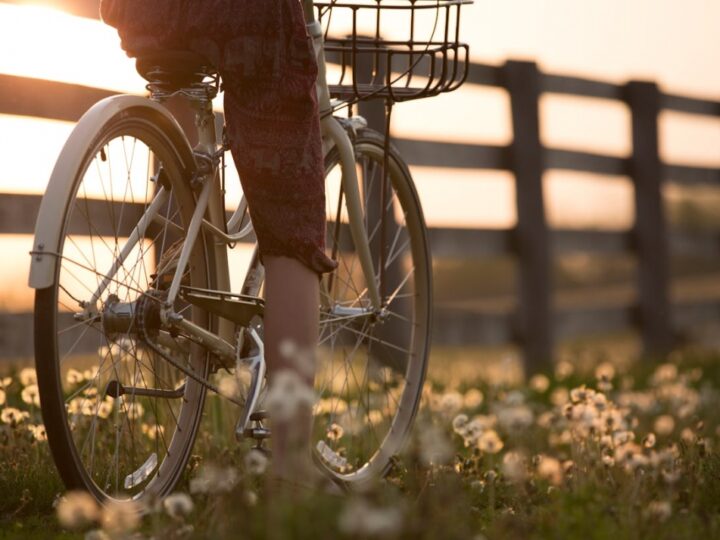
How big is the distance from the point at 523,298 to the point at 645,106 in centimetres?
210

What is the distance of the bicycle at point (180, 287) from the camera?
7.55ft

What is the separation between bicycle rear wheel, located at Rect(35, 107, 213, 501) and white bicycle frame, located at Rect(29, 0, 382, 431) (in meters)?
0.01

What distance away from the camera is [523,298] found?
7.42m

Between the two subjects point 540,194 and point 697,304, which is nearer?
point 540,194

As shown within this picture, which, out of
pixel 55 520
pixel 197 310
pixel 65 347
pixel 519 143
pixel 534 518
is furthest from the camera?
pixel 519 143

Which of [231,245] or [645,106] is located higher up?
[645,106]

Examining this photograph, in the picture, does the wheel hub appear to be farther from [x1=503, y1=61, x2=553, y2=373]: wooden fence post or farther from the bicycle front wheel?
[x1=503, y1=61, x2=553, y2=373]: wooden fence post

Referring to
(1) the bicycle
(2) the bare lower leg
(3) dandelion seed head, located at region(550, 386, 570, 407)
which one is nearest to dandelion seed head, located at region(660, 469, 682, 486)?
(1) the bicycle

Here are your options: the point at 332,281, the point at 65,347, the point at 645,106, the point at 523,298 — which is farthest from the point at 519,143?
the point at 332,281

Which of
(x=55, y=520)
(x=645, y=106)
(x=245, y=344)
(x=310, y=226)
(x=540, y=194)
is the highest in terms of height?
(x=645, y=106)

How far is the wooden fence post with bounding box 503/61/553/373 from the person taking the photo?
7.32 meters

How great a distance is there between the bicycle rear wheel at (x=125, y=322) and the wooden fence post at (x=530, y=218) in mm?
4431

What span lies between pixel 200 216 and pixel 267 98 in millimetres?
340

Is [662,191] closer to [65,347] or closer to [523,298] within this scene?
[523,298]
